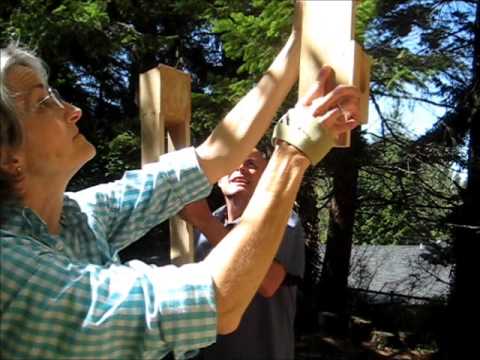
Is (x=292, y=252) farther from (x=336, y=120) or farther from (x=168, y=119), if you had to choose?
(x=336, y=120)

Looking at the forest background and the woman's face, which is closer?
the woman's face

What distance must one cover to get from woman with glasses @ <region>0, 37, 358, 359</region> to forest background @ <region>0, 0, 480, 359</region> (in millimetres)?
3162

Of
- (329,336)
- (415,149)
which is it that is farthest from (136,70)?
(329,336)

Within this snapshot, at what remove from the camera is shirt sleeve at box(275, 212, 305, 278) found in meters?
2.03

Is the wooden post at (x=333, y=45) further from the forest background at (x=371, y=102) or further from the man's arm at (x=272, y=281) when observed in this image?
the forest background at (x=371, y=102)

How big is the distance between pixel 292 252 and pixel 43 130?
124 cm

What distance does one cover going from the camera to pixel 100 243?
105 cm

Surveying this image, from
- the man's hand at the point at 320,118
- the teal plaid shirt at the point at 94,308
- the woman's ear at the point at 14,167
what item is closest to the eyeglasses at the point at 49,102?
the woman's ear at the point at 14,167

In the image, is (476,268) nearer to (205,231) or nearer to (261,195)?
(205,231)

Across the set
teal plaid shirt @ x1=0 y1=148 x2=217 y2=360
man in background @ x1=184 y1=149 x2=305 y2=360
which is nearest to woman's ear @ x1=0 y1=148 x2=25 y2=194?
teal plaid shirt @ x1=0 y1=148 x2=217 y2=360

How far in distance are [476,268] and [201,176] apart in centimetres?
485

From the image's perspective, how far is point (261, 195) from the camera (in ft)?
2.77

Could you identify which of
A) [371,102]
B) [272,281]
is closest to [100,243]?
[272,281]

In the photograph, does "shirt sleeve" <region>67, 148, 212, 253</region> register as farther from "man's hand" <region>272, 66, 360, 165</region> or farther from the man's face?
the man's face
